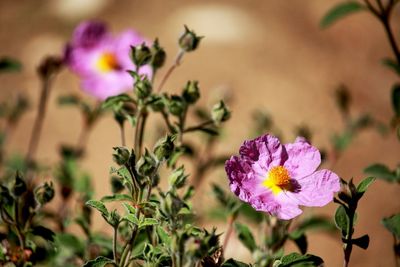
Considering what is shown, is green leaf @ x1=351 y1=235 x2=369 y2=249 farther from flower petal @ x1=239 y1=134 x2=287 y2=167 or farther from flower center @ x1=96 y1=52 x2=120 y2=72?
flower center @ x1=96 y1=52 x2=120 y2=72

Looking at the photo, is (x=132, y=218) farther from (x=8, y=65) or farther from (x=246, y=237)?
(x=8, y=65)

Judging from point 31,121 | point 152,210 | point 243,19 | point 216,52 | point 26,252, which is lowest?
point 26,252

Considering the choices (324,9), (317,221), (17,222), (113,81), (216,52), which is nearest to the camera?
(17,222)

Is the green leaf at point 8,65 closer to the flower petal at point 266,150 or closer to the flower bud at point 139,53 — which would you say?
the flower bud at point 139,53

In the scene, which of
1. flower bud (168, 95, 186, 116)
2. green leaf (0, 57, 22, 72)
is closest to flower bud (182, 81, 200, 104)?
flower bud (168, 95, 186, 116)

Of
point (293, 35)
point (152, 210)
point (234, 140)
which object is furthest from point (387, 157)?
point (152, 210)

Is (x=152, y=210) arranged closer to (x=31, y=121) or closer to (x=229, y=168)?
(x=229, y=168)
